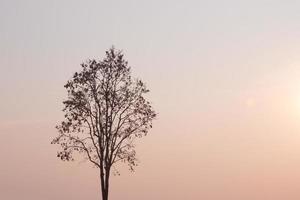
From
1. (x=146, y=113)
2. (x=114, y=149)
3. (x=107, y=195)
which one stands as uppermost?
(x=146, y=113)

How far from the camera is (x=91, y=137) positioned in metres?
54.1

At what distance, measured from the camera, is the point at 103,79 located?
181 feet

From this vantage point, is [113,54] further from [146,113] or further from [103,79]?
[146,113]

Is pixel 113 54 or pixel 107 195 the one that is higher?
pixel 113 54

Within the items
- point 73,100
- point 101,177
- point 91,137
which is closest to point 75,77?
point 73,100

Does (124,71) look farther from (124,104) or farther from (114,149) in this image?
(114,149)

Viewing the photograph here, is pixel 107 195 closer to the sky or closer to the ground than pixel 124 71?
closer to the ground

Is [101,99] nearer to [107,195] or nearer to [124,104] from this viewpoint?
[124,104]

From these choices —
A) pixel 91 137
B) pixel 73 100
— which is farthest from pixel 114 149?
pixel 73 100

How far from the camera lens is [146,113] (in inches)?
2222

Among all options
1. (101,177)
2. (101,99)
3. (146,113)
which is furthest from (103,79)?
(101,177)

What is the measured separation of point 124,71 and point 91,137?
7.49m

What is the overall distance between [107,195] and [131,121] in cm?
808

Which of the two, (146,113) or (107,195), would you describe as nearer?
(107,195)
